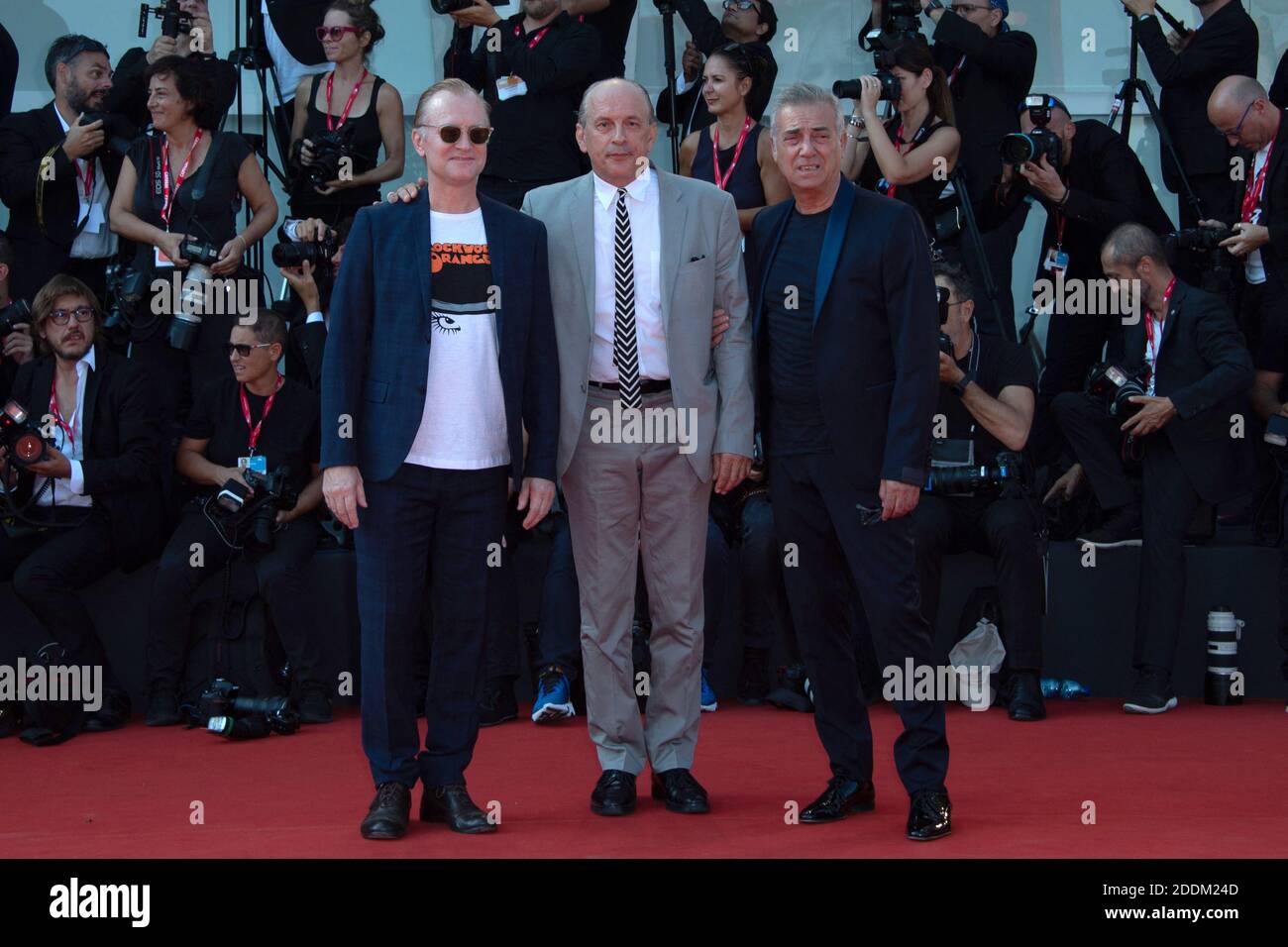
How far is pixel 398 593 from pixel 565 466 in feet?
1.79

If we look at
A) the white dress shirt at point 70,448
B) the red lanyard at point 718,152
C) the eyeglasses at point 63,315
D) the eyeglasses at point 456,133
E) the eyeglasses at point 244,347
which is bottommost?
the white dress shirt at point 70,448

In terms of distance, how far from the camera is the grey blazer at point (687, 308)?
161 inches

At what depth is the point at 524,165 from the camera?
265 inches

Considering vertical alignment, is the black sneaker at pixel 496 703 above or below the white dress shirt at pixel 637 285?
below

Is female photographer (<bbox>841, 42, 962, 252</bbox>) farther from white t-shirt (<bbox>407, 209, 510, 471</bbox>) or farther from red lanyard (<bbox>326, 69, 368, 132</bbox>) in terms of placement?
white t-shirt (<bbox>407, 209, 510, 471</bbox>)

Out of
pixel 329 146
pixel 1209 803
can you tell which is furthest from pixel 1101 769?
pixel 329 146

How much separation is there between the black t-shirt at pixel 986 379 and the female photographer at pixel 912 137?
67cm

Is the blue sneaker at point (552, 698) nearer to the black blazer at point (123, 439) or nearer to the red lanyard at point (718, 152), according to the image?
the black blazer at point (123, 439)

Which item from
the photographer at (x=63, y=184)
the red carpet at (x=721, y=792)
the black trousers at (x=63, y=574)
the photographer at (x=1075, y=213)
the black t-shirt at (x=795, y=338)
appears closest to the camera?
the red carpet at (x=721, y=792)

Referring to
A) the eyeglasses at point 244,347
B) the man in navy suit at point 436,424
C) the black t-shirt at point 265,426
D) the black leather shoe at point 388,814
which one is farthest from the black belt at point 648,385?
the eyeglasses at point 244,347

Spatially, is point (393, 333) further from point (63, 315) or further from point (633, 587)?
point (63, 315)

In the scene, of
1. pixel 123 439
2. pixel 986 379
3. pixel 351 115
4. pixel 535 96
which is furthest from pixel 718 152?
pixel 123 439

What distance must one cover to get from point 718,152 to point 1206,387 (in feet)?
6.94

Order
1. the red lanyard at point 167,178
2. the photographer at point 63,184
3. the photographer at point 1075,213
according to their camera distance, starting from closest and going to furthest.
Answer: the red lanyard at point 167,178 → the photographer at point 1075,213 → the photographer at point 63,184
